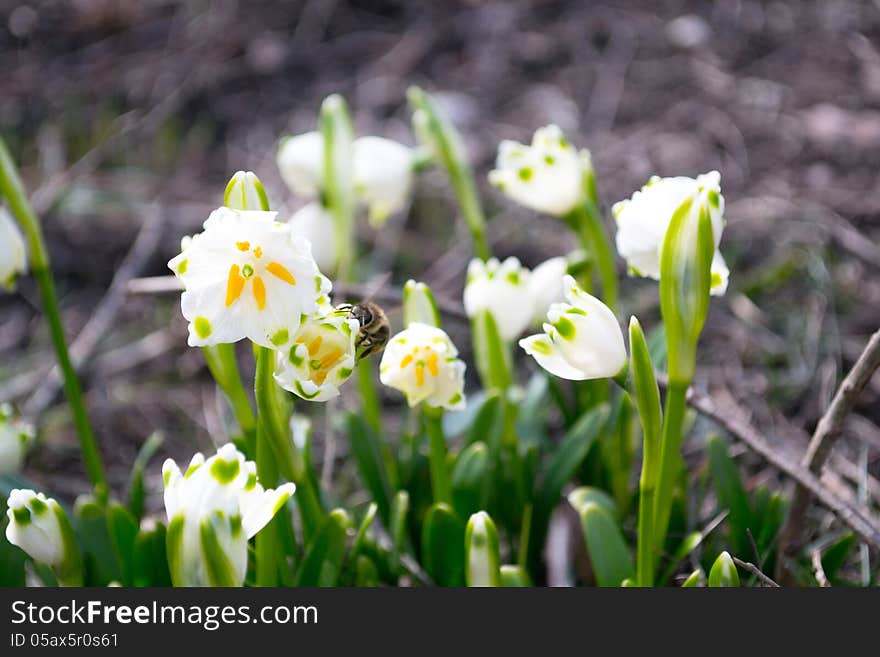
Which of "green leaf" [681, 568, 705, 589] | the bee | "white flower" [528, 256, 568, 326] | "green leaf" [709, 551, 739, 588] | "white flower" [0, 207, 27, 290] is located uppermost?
"white flower" [0, 207, 27, 290]

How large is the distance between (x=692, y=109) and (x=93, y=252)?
185 cm

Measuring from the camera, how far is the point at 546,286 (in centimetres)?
158

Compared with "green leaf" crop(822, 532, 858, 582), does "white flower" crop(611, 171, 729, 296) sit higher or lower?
higher

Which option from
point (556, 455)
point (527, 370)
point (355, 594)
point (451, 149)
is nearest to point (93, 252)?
point (527, 370)

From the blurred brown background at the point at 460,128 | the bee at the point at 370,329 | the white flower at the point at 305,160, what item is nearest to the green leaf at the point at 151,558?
the bee at the point at 370,329

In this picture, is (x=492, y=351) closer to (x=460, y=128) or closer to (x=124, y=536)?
(x=124, y=536)

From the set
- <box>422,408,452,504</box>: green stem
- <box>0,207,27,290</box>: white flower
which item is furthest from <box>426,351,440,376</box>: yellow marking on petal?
<box>0,207,27,290</box>: white flower

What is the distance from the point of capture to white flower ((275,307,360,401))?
1.03 meters

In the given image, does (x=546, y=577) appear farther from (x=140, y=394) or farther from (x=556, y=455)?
(x=140, y=394)

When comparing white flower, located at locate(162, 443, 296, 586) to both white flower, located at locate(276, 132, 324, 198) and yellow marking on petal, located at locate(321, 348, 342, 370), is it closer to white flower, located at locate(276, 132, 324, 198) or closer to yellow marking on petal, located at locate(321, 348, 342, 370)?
yellow marking on petal, located at locate(321, 348, 342, 370)

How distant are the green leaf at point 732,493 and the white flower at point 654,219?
39 centimetres

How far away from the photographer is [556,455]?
5.31 ft

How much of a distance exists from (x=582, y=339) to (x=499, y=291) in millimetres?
446

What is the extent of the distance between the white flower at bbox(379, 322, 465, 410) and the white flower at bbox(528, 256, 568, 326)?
37 centimetres
